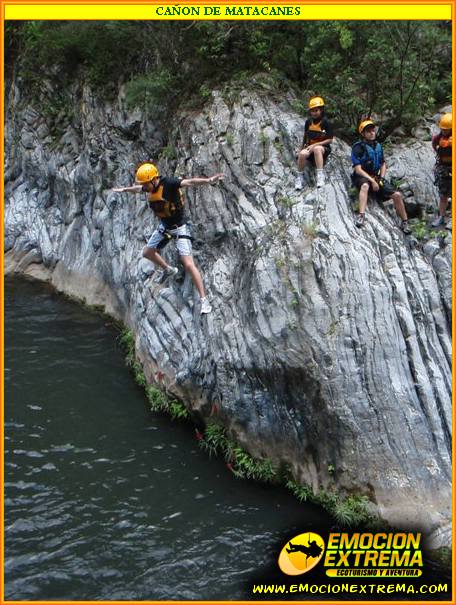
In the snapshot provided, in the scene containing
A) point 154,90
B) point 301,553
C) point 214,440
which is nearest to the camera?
point 301,553

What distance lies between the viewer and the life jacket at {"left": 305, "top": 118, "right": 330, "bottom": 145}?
10.8 m

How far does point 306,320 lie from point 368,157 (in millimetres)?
3630

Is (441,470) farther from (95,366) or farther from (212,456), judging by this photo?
(95,366)

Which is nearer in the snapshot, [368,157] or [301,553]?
[301,553]

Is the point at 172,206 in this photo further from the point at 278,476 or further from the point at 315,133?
the point at 278,476

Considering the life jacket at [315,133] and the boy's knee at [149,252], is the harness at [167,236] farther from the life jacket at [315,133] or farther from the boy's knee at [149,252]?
the life jacket at [315,133]

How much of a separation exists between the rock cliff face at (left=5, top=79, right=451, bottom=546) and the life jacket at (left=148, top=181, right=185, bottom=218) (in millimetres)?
989

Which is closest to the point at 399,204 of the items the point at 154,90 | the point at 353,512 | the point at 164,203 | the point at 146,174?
the point at 164,203

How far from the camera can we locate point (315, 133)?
10.9m

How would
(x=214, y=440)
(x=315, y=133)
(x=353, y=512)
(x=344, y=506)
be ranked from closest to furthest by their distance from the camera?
(x=353, y=512), (x=344, y=506), (x=214, y=440), (x=315, y=133)

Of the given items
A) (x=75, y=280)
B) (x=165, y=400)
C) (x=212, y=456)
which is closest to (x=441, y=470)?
(x=212, y=456)

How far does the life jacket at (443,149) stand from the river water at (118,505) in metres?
7.02

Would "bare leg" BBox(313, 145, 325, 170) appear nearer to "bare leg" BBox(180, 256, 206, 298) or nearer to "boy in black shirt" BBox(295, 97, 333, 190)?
"boy in black shirt" BBox(295, 97, 333, 190)

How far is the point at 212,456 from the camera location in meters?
10.2
